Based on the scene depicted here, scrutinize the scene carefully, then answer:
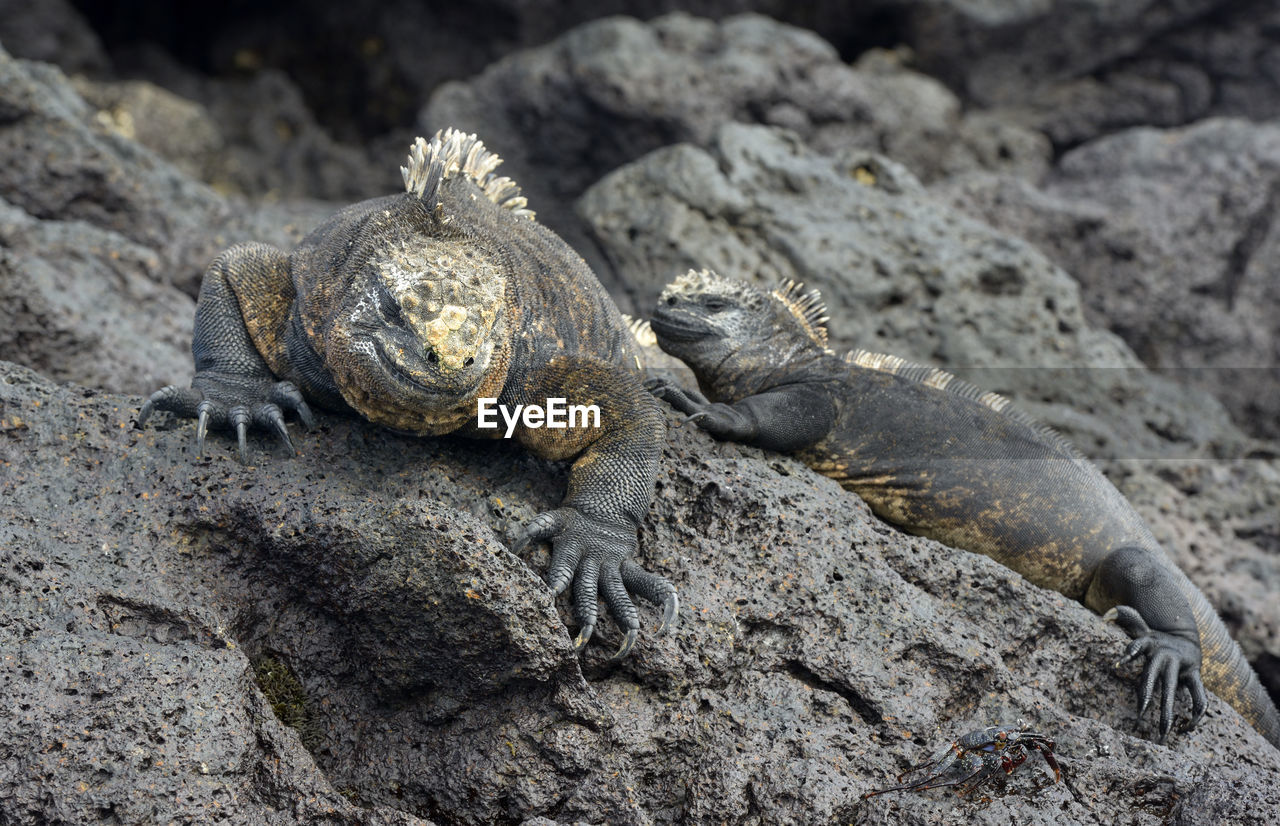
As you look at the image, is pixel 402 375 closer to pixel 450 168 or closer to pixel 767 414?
pixel 450 168

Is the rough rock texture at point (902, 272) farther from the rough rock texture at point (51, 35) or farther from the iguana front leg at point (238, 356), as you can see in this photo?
the rough rock texture at point (51, 35)

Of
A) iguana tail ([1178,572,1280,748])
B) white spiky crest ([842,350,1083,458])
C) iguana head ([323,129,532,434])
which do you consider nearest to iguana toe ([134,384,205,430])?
iguana head ([323,129,532,434])

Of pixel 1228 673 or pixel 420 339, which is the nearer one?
pixel 420 339

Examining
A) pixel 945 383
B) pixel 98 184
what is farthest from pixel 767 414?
pixel 98 184

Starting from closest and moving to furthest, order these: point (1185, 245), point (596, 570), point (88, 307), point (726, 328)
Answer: point (596, 570)
point (726, 328)
point (88, 307)
point (1185, 245)

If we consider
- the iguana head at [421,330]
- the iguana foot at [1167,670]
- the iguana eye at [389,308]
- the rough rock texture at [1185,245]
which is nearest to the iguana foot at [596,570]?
the iguana head at [421,330]

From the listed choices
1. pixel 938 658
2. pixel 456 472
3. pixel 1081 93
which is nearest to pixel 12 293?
pixel 456 472

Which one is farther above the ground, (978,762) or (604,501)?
(604,501)

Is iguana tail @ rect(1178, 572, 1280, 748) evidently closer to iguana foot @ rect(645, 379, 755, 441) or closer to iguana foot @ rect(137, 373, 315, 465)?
iguana foot @ rect(645, 379, 755, 441)

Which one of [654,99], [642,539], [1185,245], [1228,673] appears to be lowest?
[1228,673]
